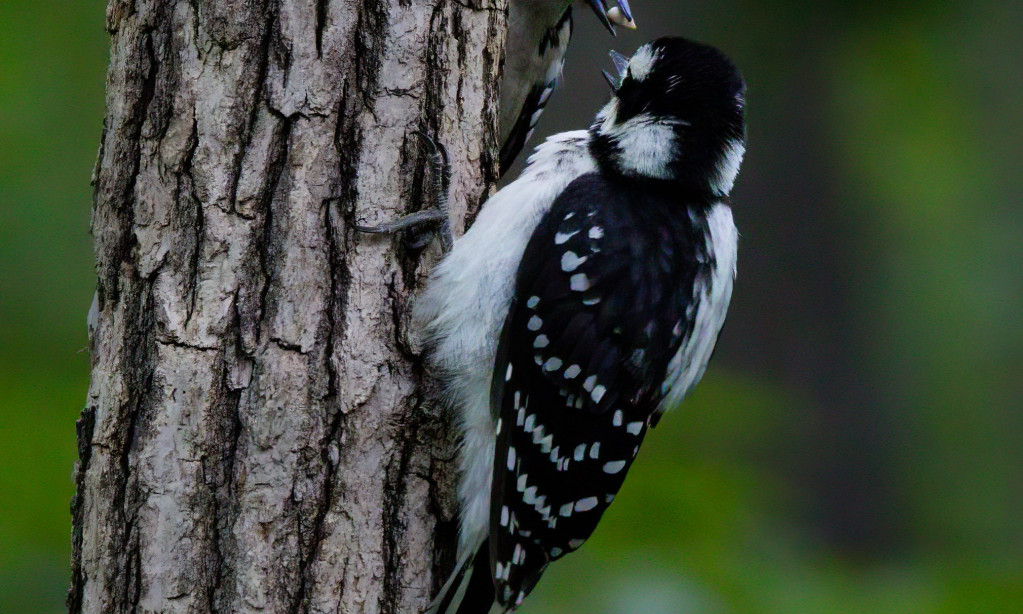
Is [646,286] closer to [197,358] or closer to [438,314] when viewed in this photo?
[438,314]

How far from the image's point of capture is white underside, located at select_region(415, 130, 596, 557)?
6.96ft

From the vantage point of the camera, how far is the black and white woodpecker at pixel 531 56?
3.14 m

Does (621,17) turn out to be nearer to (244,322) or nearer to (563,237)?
(563,237)

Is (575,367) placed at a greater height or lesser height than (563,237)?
lesser

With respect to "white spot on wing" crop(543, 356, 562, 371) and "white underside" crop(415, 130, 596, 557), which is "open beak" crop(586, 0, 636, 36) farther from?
"white spot on wing" crop(543, 356, 562, 371)

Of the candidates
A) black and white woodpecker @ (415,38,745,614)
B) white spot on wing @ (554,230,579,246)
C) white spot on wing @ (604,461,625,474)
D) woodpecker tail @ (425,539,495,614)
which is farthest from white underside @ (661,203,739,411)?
woodpecker tail @ (425,539,495,614)

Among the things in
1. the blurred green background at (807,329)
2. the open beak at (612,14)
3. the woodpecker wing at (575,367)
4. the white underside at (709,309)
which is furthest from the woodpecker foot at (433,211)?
the blurred green background at (807,329)

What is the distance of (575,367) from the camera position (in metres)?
2.16

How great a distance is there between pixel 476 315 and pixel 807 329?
13.9 feet

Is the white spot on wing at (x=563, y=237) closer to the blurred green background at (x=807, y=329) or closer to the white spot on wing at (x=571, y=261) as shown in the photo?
the white spot on wing at (x=571, y=261)

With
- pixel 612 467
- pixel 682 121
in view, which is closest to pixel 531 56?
pixel 682 121

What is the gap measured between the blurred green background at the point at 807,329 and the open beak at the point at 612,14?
1455mm

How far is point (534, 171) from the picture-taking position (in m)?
2.39

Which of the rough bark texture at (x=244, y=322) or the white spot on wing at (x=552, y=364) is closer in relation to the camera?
the rough bark texture at (x=244, y=322)
